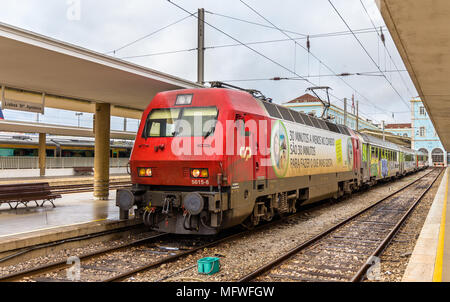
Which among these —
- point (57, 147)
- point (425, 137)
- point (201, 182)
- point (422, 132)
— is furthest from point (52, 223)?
point (422, 132)

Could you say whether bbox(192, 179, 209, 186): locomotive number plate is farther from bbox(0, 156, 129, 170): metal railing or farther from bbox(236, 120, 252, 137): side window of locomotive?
bbox(0, 156, 129, 170): metal railing

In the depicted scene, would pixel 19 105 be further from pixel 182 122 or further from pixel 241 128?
pixel 241 128

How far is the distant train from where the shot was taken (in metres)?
31.5

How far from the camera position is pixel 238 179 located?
26.8 ft

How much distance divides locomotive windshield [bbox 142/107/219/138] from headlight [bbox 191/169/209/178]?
723mm

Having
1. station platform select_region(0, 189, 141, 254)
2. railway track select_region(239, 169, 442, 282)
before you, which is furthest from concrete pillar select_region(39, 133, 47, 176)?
railway track select_region(239, 169, 442, 282)

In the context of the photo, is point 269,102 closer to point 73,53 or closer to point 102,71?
point 102,71

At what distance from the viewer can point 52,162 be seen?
109ft

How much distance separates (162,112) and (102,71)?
6.20ft

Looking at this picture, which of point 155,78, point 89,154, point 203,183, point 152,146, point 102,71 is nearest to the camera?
point 203,183

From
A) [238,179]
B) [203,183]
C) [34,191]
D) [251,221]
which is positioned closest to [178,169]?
[203,183]

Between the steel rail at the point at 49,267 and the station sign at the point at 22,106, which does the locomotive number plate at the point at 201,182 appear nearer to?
the steel rail at the point at 49,267

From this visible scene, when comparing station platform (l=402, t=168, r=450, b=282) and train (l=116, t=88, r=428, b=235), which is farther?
train (l=116, t=88, r=428, b=235)

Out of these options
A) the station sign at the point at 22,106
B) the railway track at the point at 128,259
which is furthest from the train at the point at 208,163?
the station sign at the point at 22,106
